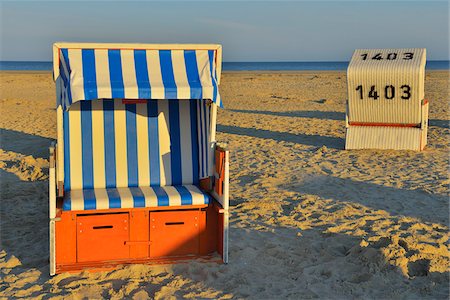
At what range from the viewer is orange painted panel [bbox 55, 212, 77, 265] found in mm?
5242

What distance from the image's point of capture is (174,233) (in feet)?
18.2

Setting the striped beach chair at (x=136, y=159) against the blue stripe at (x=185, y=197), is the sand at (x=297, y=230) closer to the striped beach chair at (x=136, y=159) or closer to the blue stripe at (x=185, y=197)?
the striped beach chair at (x=136, y=159)

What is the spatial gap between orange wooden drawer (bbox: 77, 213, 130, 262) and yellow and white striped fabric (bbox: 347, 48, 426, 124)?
6.47m

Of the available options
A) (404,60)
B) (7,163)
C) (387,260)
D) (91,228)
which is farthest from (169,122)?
(404,60)

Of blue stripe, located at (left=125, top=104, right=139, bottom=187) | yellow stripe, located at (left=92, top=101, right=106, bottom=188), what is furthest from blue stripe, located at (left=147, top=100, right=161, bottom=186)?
yellow stripe, located at (left=92, top=101, right=106, bottom=188)

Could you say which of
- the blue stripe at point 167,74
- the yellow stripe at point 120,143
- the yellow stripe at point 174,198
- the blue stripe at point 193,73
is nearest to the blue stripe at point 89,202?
the yellow stripe at point 120,143

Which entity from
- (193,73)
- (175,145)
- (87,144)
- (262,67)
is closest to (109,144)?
(87,144)

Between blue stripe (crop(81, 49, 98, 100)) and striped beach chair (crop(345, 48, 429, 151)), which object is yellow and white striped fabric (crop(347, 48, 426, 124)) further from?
blue stripe (crop(81, 49, 98, 100))

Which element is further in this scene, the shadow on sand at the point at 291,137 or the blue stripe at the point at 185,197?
the shadow on sand at the point at 291,137

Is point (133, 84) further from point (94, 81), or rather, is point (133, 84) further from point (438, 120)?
point (438, 120)

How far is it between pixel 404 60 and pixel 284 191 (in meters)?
4.15

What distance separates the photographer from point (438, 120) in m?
15.0

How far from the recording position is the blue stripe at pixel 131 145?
5.86 meters

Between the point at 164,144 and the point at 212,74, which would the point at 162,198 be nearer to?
the point at 164,144
